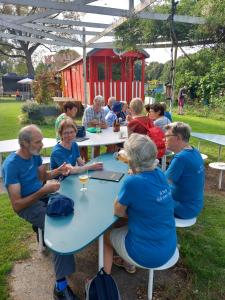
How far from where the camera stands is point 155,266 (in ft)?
6.96

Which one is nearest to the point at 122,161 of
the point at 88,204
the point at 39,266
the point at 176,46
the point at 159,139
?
the point at 159,139

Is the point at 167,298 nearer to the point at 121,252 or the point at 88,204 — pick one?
the point at 121,252

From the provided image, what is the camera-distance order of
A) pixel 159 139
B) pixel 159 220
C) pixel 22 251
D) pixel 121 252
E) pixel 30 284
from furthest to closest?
pixel 159 139
pixel 22 251
pixel 30 284
pixel 121 252
pixel 159 220

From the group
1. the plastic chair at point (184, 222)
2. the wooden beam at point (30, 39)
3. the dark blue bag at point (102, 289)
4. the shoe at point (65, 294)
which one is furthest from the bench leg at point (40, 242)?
the wooden beam at point (30, 39)

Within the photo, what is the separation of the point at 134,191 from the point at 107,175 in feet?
3.59

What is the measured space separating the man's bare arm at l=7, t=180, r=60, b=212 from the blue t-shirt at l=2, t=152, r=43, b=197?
64mm

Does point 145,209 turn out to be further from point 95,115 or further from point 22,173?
point 95,115

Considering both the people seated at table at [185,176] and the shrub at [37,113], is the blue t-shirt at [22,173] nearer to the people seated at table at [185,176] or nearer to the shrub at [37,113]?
the people seated at table at [185,176]

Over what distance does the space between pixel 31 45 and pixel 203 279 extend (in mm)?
34068

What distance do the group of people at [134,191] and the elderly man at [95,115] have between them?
255cm

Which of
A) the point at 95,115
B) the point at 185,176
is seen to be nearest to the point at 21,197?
the point at 185,176

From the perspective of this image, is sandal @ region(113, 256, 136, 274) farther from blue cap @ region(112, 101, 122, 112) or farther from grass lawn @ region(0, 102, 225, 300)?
blue cap @ region(112, 101, 122, 112)

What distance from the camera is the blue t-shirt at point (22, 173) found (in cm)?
253

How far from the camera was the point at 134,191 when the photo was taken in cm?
197
